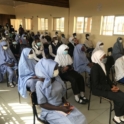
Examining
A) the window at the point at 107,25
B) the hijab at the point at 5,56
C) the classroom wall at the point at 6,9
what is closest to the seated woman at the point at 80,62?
the hijab at the point at 5,56

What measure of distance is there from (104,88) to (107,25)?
4.48 meters

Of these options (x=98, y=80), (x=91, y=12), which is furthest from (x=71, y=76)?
(x=91, y=12)

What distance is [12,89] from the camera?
10.5ft

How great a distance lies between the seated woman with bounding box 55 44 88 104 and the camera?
2.64 m

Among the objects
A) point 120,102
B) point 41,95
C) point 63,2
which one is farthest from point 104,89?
point 63,2

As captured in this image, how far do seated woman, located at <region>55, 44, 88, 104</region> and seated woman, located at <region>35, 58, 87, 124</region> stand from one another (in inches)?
42.7

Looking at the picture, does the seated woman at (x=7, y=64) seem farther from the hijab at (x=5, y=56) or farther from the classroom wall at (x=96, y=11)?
the classroom wall at (x=96, y=11)

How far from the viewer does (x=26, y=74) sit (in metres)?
2.52

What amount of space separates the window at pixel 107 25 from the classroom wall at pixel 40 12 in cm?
203

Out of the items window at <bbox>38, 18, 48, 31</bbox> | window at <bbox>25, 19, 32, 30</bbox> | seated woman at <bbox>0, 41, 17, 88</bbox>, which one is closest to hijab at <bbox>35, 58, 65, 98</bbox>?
seated woman at <bbox>0, 41, 17, 88</bbox>

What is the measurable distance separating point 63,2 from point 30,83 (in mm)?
5371

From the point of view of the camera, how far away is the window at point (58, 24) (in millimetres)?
7747

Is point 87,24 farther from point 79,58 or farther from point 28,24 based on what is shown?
point 28,24

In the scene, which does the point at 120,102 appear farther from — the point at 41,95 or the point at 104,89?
the point at 41,95
